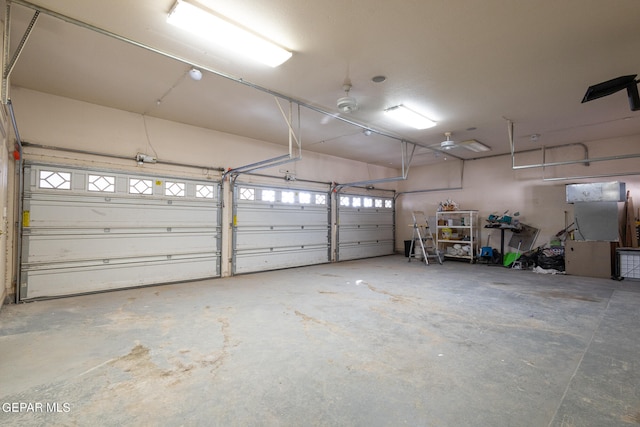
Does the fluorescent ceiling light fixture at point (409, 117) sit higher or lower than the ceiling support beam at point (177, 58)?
lower

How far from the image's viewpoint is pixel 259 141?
671 centimetres

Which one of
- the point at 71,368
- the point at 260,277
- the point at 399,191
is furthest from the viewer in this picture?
the point at 399,191

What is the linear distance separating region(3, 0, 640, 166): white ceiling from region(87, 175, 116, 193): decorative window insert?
46.7 inches

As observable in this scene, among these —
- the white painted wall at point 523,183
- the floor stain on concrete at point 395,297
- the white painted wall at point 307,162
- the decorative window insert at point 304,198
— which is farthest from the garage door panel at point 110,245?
the white painted wall at point 523,183

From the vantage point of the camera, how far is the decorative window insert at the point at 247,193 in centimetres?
637

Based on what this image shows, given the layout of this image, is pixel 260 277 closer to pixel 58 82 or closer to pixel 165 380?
pixel 165 380

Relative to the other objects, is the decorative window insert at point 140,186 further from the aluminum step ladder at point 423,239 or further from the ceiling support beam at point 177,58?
the aluminum step ladder at point 423,239

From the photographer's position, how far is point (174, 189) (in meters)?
5.46

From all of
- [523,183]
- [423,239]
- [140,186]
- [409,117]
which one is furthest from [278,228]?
[523,183]

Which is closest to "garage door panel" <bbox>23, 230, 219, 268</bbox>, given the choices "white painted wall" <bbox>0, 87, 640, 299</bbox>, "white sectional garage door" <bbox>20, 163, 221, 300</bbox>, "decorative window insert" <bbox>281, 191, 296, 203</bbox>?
"white sectional garage door" <bbox>20, 163, 221, 300</bbox>

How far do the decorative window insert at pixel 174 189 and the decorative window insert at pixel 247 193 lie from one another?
1192 mm

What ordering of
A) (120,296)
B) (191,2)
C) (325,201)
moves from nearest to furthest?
(191,2) < (120,296) < (325,201)

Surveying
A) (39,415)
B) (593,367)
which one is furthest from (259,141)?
(593,367)

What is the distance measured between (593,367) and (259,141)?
6331mm
